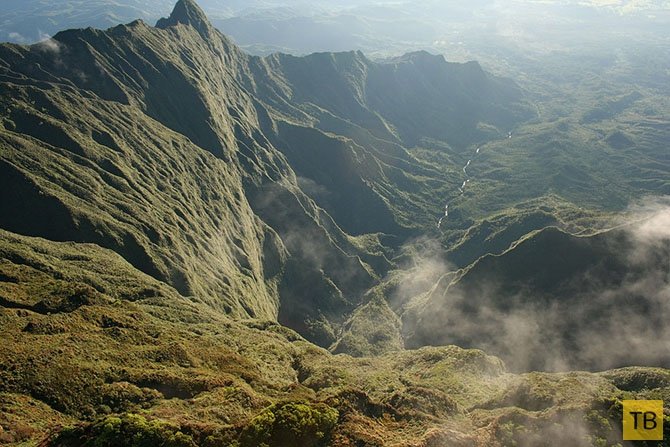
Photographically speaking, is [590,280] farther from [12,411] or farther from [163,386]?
[12,411]

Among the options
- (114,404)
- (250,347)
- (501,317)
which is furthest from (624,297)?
(114,404)

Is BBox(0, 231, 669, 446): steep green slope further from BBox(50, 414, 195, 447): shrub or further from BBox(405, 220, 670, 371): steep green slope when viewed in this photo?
BBox(405, 220, 670, 371): steep green slope

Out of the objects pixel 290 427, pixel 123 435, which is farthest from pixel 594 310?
pixel 123 435

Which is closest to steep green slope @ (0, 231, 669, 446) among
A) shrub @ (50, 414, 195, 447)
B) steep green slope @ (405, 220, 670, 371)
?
shrub @ (50, 414, 195, 447)

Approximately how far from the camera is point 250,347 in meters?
132

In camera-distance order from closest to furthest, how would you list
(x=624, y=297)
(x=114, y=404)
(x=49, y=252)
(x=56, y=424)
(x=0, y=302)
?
1. (x=56, y=424)
2. (x=114, y=404)
3. (x=0, y=302)
4. (x=49, y=252)
5. (x=624, y=297)

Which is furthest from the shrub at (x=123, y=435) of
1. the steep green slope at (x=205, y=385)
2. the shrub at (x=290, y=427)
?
the shrub at (x=290, y=427)

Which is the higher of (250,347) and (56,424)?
(250,347)

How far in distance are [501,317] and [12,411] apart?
170742 mm

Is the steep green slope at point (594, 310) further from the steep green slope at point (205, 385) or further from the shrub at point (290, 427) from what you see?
the shrub at point (290, 427)

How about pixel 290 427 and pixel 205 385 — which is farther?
pixel 205 385

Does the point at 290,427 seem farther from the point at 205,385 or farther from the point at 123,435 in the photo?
the point at 205,385

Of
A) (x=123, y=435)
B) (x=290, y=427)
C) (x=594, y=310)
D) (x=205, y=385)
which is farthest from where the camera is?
(x=594, y=310)

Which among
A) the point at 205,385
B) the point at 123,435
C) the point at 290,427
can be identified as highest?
the point at 205,385
